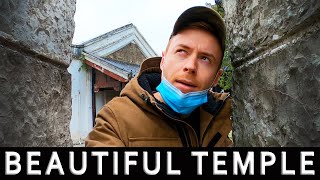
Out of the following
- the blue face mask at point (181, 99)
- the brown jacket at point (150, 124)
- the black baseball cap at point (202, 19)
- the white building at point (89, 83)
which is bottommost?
the brown jacket at point (150, 124)

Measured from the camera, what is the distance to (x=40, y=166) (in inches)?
42.3

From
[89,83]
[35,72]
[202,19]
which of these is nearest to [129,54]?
[89,83]

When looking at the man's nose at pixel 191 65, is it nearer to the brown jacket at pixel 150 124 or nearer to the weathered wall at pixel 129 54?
the brown jacket at pixel 150 124

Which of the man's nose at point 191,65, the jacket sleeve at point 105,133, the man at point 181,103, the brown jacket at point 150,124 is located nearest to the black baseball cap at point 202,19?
the man at point 181,103

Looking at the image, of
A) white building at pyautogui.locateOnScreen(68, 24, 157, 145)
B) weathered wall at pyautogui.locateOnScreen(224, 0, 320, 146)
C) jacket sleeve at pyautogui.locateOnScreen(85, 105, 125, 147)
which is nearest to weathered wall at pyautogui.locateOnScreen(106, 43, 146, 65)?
white building at pyautogui.locateOnScreen(68, 24, 157, 145)

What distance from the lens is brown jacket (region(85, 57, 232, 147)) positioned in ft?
4.50

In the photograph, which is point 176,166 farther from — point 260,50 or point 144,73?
point 144,73

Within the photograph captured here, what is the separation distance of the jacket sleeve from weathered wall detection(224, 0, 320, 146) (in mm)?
473

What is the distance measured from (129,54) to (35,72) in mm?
11752

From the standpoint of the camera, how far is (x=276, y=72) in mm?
977

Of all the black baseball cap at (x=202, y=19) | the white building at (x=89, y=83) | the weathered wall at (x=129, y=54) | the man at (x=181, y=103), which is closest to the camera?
the man at (x=181, y=103)

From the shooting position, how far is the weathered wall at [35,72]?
1.14 meters

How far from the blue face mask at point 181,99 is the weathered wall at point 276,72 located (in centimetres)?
27

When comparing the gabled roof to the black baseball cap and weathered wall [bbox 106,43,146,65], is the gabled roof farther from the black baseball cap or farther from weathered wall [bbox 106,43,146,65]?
the black baseball cap
